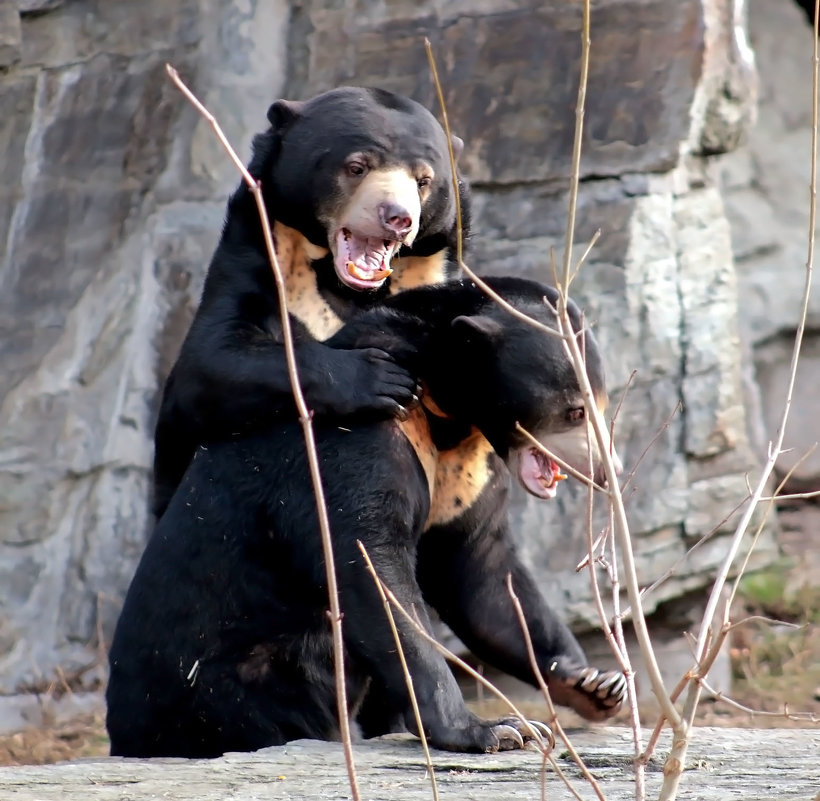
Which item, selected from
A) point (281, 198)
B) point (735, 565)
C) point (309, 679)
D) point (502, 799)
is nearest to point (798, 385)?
point (735, 565)

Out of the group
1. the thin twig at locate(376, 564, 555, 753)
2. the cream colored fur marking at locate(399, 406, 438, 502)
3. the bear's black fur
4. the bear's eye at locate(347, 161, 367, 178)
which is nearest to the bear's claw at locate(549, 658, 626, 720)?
the thin twig at locate(376, 564, 555, 753)

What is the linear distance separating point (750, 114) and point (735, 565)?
197 centimetres

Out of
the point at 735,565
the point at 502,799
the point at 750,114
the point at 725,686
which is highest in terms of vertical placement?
the point at 750,114

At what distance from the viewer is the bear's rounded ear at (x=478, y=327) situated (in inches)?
152

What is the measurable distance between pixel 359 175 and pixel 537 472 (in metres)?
1.33

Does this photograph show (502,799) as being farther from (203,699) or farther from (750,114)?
(750,114)

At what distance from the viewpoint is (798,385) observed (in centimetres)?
904

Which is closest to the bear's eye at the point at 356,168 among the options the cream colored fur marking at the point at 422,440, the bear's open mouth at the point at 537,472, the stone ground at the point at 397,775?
the cream colored fur marking at the point at 422,440

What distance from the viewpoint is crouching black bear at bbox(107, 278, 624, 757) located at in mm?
3826

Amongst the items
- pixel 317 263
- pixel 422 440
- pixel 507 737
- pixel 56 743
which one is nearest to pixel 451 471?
pixel 422 440

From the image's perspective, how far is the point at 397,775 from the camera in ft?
10.8

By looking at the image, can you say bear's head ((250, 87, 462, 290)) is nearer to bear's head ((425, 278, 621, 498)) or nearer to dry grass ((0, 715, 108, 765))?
bear's head ((425, 278, 621, 498))

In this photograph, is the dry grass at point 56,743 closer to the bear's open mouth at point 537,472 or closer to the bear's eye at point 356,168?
the bear's eye at point 356,168

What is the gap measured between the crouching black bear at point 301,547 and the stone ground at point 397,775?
32 cm
